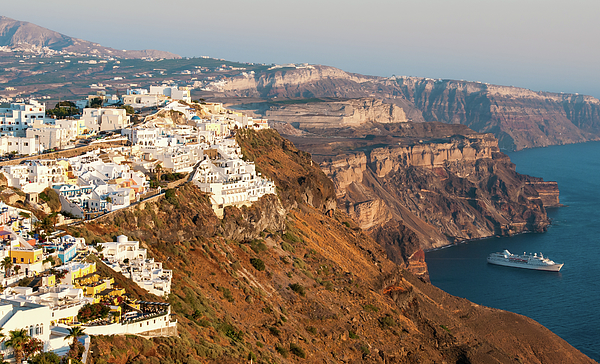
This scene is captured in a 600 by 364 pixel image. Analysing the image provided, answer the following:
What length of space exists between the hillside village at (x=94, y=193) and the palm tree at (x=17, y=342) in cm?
12

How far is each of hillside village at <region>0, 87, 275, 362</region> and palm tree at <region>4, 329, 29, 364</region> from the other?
0.12m

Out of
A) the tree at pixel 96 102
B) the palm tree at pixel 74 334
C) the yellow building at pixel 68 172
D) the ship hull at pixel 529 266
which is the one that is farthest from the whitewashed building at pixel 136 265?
the ship hull at pixel 529 266

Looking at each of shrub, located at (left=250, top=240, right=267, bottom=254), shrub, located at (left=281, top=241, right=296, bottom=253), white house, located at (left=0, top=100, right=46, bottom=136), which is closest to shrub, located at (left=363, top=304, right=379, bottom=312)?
shrub, located at (left=281, top=241, right=296, bottom=253)

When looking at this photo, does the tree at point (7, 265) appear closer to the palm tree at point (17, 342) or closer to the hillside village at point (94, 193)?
the hillside village at point (94, 193)

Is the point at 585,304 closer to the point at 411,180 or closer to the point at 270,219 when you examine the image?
the point at 270,219

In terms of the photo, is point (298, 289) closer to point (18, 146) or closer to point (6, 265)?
point (18, 146)

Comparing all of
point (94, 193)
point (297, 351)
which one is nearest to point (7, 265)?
point (94, 193)

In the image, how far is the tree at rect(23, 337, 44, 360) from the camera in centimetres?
2694

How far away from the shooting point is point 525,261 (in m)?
137

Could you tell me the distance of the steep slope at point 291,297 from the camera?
1773 inches

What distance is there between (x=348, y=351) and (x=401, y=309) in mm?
17940

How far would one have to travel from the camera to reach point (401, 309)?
74.7 meters

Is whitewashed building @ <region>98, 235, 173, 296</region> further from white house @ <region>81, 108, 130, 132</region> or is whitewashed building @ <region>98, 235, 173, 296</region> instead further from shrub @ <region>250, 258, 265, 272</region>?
white house @ <region>81, 108, 130, 132</region>

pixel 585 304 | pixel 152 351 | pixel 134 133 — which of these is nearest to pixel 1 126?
pixel 134 133
